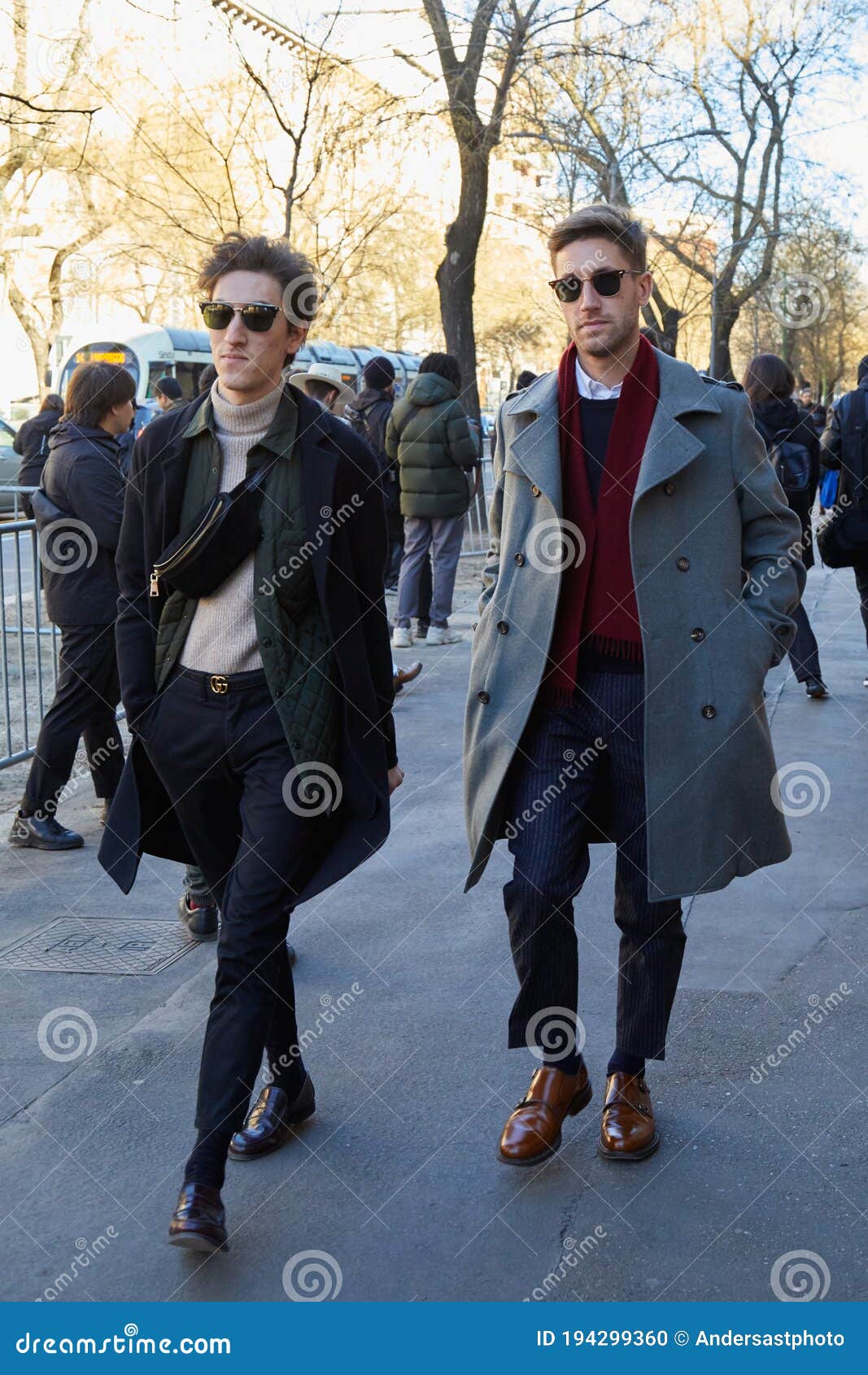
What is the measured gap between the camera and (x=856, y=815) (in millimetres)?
6508

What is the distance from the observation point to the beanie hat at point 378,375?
11805mm

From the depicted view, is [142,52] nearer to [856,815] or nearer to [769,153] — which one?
[856,815]

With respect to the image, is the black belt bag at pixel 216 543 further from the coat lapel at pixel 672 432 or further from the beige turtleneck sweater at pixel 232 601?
the coat lapel at pixel 672 432

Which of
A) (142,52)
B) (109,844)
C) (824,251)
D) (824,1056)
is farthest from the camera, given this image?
(824,251)

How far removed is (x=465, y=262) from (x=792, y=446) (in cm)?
988

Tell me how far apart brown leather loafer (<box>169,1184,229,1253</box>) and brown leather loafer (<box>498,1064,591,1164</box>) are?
27.4 inches

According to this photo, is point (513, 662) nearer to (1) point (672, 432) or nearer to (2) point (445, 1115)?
(1) point (672, 432)

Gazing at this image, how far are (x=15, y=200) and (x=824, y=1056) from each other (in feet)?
105

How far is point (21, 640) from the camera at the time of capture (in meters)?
7.54

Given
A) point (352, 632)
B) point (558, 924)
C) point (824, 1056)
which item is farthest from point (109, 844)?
point (824, 1056)

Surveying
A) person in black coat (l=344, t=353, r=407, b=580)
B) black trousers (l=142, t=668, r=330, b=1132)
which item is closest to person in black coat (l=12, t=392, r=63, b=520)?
person in black coat (l=344, t=353, r=407, b=580)

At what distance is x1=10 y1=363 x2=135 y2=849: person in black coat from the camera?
6.14m

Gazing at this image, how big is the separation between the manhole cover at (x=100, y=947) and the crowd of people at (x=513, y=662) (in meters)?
1.35

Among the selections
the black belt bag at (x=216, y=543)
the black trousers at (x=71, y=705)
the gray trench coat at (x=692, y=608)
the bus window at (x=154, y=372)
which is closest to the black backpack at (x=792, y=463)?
the black trousers at (x=71, y=705)
